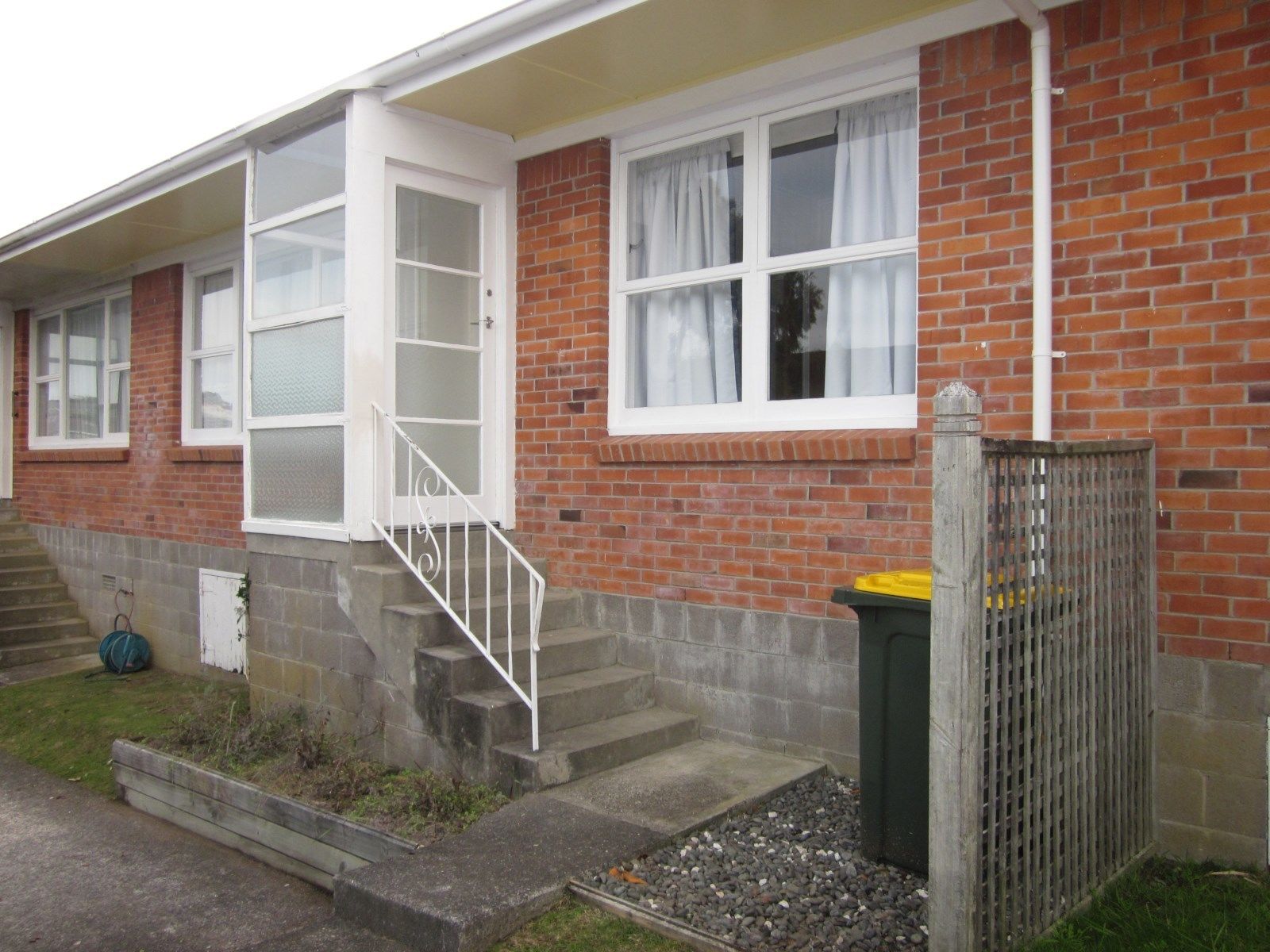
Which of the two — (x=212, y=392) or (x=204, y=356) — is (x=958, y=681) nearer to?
(x=212, y=392)

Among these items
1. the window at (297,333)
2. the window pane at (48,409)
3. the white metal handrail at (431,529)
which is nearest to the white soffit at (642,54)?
the window at (297,333)

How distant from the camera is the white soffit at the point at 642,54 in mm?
4508

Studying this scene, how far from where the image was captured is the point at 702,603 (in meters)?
5.42

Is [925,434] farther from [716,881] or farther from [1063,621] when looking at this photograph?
[716,881]

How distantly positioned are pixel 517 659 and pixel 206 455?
443 cm

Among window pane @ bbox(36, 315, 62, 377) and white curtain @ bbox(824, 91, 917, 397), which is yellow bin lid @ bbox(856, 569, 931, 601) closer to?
white curtain @ bbox(824, 91, 917, 397)

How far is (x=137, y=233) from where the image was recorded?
851 cm

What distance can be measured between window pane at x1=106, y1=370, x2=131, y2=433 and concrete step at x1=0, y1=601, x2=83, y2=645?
1783 mm

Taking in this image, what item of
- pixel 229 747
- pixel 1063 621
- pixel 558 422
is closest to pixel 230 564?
pixel 229 747

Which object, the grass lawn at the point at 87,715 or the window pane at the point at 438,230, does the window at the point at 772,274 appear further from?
the grass lawn at the point at 87,715

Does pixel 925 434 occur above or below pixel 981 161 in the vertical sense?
below

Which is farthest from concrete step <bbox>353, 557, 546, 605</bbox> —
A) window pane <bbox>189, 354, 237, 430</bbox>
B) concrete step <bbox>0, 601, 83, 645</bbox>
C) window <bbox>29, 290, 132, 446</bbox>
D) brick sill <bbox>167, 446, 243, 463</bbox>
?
concrete step <bbox>0, 601, 83, 645</bbox>

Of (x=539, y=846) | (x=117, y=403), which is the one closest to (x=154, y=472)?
(x=117, y=403)

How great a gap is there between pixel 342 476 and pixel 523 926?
3.01 metres
